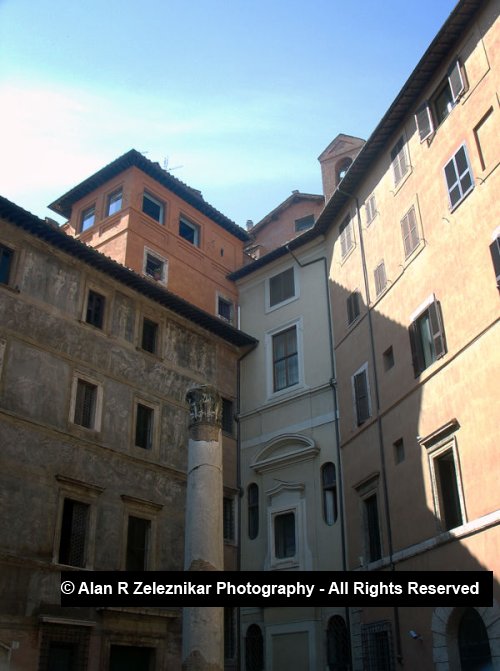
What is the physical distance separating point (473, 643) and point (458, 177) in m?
8.86

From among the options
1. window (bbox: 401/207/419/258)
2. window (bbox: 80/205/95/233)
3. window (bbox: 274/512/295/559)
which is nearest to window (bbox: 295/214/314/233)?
window (bbox: 80/205/95/233)

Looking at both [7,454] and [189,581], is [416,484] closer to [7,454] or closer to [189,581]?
[189,581]

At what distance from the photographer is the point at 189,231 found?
82.2 feet

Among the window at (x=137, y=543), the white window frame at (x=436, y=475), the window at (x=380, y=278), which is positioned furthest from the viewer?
the window at (x=380, y=278)

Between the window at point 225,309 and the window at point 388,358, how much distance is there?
815 cm

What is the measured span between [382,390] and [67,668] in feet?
29.6

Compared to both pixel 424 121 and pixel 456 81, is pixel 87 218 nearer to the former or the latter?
pixel 424 121

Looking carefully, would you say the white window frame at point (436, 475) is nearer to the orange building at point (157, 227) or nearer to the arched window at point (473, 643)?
the arched window at point (473, 643)

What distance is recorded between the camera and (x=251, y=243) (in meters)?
30.2

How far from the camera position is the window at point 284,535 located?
64.0 feet

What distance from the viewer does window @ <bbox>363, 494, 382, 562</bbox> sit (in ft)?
54.6

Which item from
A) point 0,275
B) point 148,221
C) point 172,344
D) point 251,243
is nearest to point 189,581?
point 0,275

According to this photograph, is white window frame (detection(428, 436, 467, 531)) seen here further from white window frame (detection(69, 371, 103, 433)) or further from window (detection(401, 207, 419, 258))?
white window frame (detection(69, 371, 103, 433))

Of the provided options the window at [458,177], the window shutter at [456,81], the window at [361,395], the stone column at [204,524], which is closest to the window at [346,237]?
the window at [361,395]
